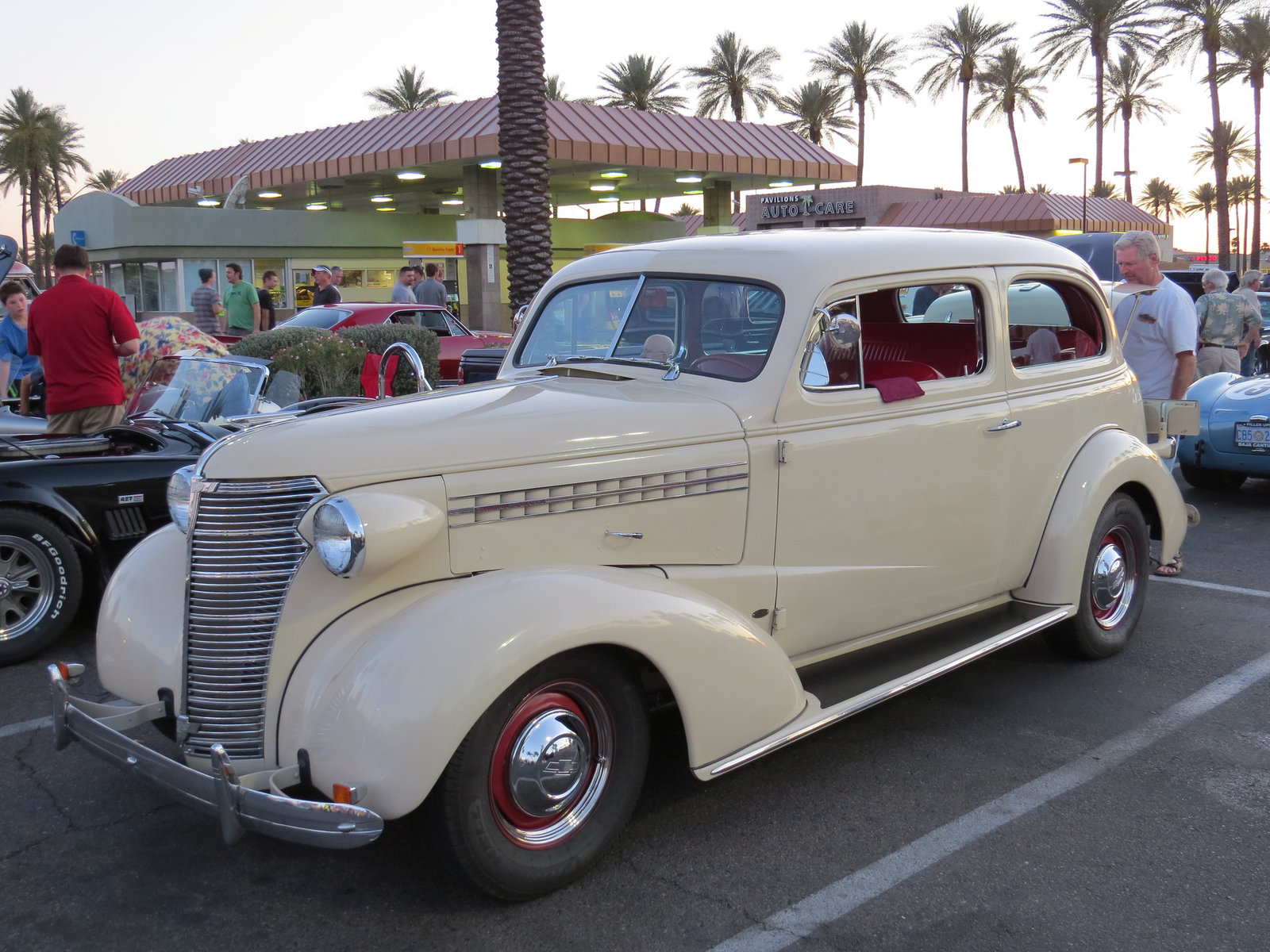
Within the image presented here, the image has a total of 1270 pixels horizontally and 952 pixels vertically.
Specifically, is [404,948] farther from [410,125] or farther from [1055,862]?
[410,125]

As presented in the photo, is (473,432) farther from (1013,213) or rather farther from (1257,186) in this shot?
(1257,186)

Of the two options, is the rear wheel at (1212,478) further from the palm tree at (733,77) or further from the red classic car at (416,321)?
the palm tree at (733,77)

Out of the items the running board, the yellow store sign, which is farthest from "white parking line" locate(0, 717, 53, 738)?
the yellow store sign

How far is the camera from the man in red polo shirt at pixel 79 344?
6.86 metres

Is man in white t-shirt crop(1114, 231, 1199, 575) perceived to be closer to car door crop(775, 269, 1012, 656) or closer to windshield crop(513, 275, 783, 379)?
car door crop(775, 269, 1012, 656)

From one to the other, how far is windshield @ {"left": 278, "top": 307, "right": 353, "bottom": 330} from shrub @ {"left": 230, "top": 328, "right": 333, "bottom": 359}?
2032 millimetres

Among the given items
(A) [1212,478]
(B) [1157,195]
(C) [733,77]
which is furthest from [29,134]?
(B) [1157,195]

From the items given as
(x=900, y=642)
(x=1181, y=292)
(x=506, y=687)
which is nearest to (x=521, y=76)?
(x=1181, y=292)

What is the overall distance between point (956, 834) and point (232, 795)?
2148mm

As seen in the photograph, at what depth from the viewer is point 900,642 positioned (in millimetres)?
4254

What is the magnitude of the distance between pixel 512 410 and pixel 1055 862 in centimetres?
211

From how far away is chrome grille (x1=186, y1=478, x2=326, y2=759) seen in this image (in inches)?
116

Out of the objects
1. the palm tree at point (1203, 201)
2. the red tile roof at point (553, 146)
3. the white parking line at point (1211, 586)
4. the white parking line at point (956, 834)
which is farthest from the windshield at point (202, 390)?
the palm tree at point (1203, 201)

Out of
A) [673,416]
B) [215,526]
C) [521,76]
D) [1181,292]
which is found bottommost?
[215,526]
